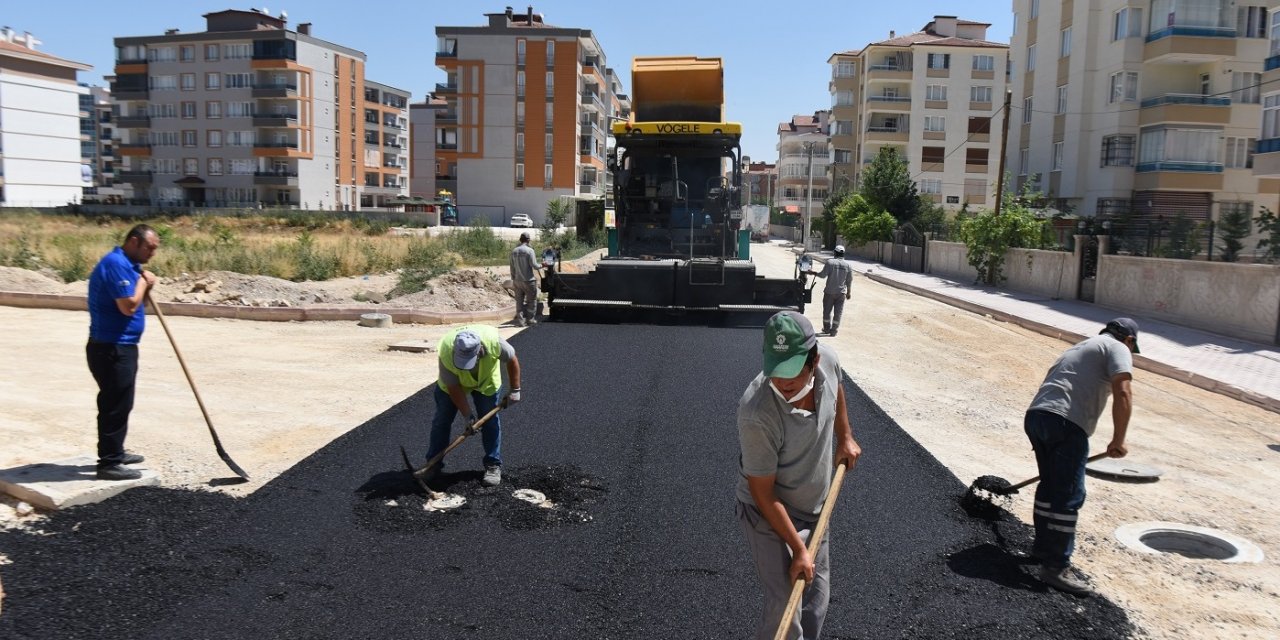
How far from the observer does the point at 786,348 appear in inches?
118

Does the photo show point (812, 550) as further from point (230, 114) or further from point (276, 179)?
point (230, 114)

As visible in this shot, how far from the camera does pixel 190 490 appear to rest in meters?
5.79

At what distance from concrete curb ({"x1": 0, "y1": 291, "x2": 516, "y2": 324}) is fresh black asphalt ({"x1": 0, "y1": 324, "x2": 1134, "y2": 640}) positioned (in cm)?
775

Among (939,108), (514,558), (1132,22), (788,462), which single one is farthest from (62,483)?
(939,108)

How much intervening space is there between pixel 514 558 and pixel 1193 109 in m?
35.7

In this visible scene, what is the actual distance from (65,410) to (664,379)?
5578mm

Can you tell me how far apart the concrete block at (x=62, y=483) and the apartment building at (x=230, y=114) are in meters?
68.0

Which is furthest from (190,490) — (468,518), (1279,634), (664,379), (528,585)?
(1279,634)

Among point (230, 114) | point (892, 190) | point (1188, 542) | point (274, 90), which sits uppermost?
point (274, 90)

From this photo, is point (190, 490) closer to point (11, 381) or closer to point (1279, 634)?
point (11, 381)

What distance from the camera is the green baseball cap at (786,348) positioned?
2982 millimetres

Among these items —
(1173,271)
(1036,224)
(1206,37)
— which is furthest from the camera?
(1206,37)

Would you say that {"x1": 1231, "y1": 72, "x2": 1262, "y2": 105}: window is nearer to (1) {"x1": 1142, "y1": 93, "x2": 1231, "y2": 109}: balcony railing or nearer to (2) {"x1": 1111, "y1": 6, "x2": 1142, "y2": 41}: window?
(1) {"x1": 1142, "y1": 93, "x2": 1231, "y2": 109}: balcony railing

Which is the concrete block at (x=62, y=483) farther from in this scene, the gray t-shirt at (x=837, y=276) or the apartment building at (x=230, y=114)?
the apartment building at (x=230, y=114)
